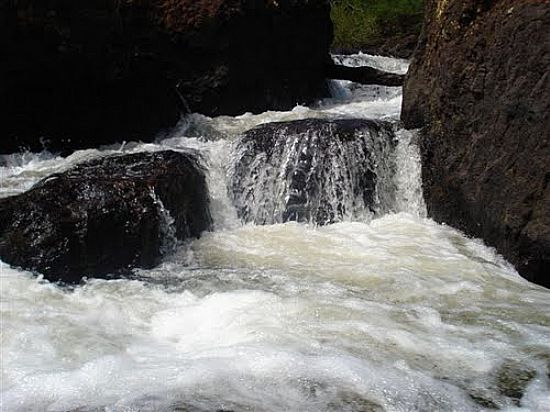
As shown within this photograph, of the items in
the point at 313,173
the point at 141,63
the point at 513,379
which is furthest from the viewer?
the point at 141,63

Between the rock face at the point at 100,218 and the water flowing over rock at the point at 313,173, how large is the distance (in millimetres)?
815

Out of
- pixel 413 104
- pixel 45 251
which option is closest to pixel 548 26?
pixel 413 104

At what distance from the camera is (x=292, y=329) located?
4023 mm

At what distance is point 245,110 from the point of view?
10.3m

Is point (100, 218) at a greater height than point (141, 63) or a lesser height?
lesser

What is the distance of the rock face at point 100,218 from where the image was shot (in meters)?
5.23

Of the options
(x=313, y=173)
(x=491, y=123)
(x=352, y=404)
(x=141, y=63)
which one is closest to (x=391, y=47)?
(x=141, y=63)

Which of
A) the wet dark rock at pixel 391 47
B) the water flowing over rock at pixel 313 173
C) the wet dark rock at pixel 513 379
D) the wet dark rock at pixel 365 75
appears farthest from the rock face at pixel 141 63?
the wet dark rock at pixel 513 379

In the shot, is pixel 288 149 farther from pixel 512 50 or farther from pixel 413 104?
pixel 512 50

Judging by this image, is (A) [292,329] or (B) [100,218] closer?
(A) [292,329]

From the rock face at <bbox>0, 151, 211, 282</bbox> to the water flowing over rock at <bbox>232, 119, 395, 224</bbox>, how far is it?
32.1 inches

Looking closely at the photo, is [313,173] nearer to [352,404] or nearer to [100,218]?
[100,218]

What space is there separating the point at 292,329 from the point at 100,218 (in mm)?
2237

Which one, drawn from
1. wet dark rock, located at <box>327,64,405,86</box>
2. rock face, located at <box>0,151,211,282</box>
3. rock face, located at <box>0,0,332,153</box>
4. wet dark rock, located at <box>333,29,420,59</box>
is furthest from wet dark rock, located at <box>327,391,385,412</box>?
wet dark rock, located at <box>333,29,420,59</box>
